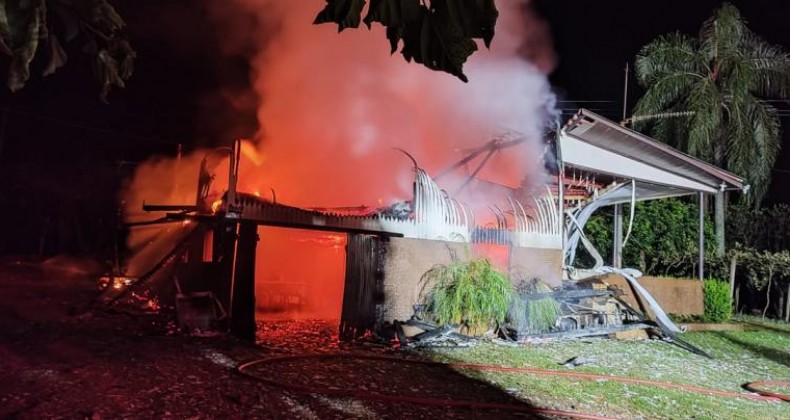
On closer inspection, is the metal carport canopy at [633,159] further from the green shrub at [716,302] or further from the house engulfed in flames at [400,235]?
the green shrub at [716,302]

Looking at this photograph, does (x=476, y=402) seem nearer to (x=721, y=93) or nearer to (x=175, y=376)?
(x=175, y=376)

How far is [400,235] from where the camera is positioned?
10070 mm

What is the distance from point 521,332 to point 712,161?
60.7ft

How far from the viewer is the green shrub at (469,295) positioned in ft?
31.1

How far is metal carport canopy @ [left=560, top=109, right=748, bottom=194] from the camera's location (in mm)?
13159

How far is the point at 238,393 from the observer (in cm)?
550

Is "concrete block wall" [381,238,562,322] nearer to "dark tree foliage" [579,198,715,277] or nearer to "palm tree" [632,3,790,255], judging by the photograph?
"dark tree foliage" [579,198,715,277]

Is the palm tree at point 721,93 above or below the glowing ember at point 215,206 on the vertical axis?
above

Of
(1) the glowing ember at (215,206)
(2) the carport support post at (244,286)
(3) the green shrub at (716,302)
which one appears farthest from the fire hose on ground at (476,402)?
(3) the green shrub at (716,302)

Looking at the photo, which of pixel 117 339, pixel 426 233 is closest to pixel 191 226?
pixel 117 339

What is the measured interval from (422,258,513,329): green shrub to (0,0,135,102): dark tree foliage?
7795 mm

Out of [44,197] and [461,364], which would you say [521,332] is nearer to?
[461,364]

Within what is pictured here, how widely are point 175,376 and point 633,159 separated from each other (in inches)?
512

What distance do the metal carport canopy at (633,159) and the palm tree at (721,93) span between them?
823cm
